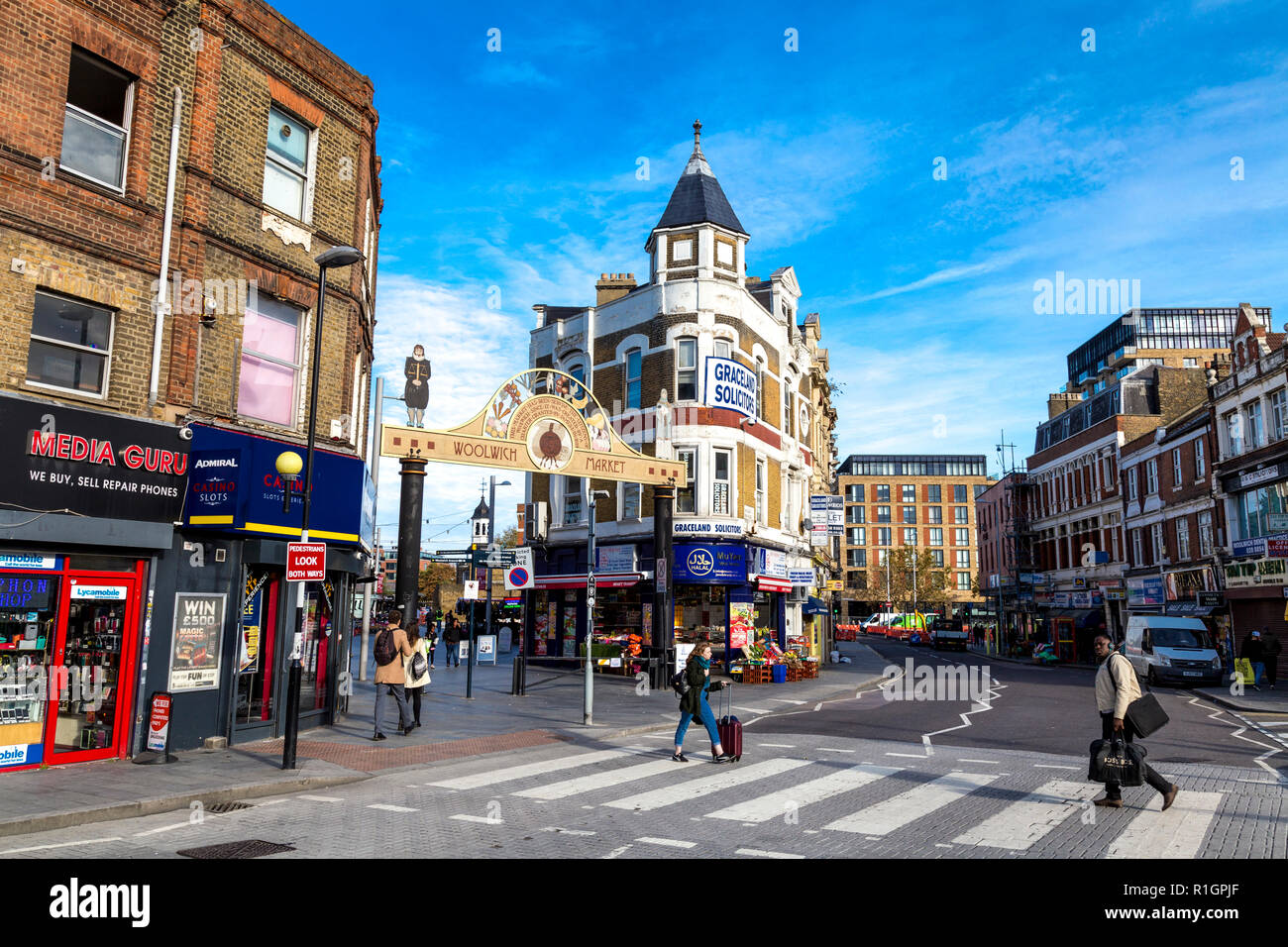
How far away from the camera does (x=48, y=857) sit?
7121 mm

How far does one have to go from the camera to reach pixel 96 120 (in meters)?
12.3

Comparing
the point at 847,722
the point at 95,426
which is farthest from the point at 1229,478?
the point at 95,426

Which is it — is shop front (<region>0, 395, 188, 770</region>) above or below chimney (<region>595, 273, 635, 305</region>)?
below

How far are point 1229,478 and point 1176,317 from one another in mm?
77588

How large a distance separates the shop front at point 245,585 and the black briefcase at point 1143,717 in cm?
992

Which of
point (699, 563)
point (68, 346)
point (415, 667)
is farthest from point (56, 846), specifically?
point (699, 563)

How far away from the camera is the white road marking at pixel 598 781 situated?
32.9ft

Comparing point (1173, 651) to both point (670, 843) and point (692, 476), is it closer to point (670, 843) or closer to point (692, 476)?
point (692, 476)

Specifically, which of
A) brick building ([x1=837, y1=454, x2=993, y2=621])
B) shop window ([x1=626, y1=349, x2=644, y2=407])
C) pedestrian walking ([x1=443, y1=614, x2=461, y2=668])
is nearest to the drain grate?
shop window ([x1=626, y1=349, x2=644, y2=407])
